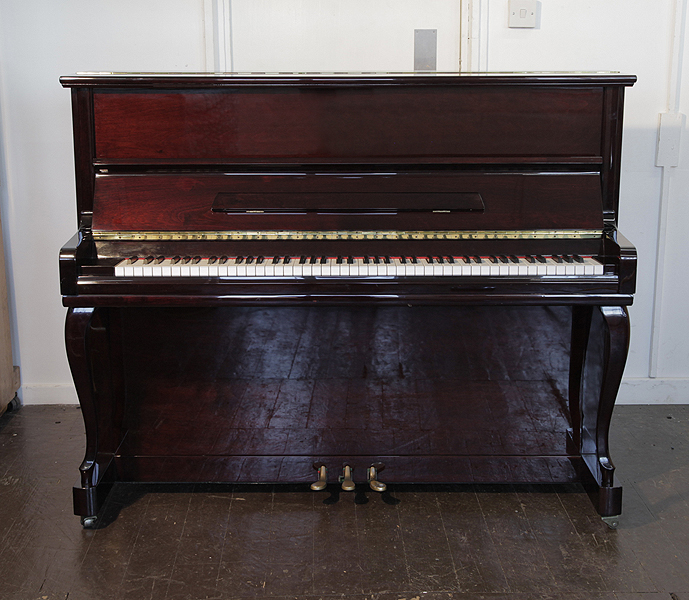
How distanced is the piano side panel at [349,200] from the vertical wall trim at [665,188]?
925mm

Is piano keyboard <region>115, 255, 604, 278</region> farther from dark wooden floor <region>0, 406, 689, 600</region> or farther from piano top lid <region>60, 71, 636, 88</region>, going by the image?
dark wooden floor <region>0, 406, 689, 600</region>

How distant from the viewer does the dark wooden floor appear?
183 cm

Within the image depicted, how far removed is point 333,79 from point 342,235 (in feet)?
1.61

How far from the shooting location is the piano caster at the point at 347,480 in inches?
84.5

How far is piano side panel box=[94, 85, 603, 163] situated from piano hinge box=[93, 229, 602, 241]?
248mm

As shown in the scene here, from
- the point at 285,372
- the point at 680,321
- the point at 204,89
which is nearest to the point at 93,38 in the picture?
the point at 204,89

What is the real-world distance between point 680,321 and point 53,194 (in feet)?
9.10

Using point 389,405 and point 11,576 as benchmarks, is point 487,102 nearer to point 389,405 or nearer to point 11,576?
point 389,405

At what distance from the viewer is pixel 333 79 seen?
2119 mm

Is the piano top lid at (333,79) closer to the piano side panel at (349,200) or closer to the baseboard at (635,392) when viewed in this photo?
the piano side panel at (349,200)

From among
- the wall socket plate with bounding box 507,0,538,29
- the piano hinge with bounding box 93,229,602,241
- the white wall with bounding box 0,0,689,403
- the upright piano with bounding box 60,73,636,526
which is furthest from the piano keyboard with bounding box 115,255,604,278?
the wall socket plate with bounding box 507,0,538,29

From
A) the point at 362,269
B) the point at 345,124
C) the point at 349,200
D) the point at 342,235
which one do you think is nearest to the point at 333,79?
the point at 345,124

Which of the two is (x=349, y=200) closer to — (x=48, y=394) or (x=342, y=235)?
(x=342, y=235)

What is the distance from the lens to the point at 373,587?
6.00ft
